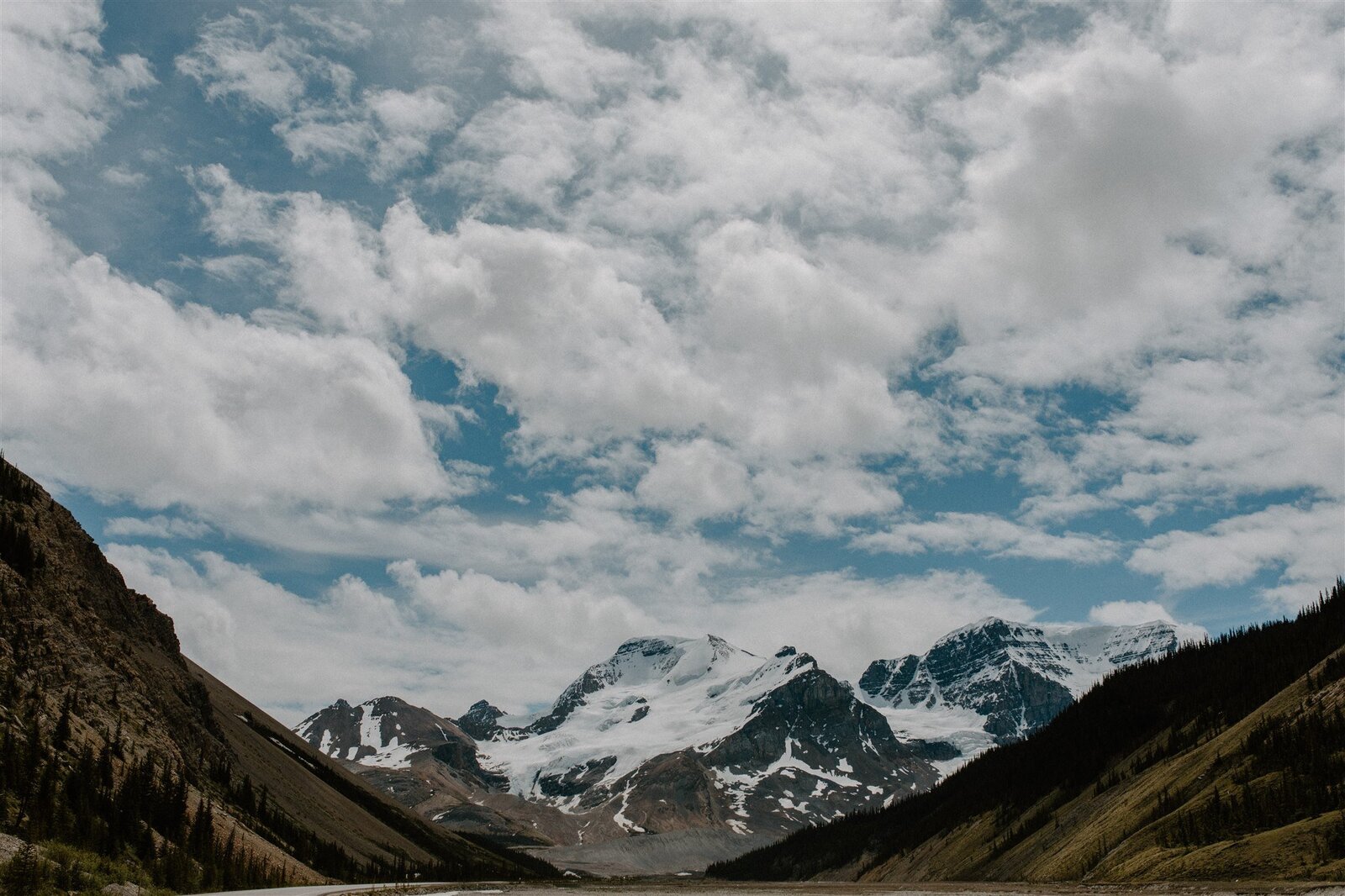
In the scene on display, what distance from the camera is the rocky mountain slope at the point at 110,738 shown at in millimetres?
80188

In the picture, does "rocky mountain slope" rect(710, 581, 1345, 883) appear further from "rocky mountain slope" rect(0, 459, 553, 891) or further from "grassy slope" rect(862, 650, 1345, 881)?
"rocky mountain slope" rect(0, 459, 553, 891)

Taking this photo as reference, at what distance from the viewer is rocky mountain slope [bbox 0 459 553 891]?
263 ft

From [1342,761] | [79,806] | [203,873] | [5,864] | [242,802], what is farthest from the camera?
[242,802]

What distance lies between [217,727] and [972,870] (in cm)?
14285

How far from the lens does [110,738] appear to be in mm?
102125

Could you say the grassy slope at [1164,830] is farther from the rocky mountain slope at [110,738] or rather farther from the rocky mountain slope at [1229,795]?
the rocky mountain slope at [110,738]

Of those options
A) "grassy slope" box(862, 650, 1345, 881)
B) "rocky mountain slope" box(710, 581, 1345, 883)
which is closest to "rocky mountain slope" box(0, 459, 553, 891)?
"grassy slope" box(862, 650, 1345, 881)

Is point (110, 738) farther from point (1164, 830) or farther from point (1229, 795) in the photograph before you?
point (1229, 795)

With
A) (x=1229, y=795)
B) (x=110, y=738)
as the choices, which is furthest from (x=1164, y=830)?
(x=110, y=738)

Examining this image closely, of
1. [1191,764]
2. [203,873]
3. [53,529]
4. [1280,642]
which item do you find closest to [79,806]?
[203,873]

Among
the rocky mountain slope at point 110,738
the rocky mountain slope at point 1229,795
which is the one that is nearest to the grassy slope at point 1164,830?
the rocky mountain slope at point 1229,795

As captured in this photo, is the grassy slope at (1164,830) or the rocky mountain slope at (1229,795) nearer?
the grassy slope at (1164,830)

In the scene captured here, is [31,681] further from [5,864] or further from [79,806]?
[5,864]

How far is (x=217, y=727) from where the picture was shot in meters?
176
